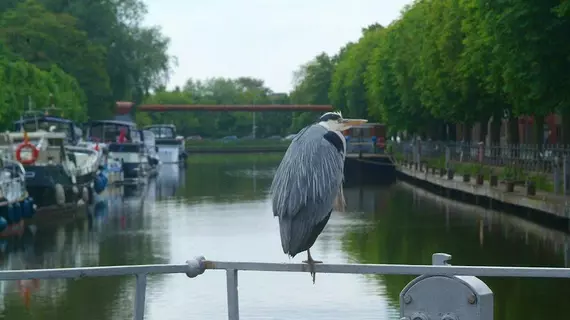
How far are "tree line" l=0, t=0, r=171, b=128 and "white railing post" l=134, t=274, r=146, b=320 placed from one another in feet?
184

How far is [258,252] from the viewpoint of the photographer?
29.0 meters

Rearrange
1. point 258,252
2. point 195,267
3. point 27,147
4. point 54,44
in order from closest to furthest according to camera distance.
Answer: point 195,267, point 258,252, point 27,147, point 54,44

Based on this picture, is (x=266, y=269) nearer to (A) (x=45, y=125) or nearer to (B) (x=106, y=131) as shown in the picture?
(A) (x=45, y=125)

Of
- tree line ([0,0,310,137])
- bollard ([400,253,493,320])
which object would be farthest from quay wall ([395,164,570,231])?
bollard ([400,253,493,320])

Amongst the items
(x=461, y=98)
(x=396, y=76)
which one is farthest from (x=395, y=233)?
(x=396, y=76)

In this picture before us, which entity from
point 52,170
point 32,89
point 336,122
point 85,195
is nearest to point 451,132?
point 32,89

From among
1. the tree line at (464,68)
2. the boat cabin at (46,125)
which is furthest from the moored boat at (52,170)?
the tree line at (464,68)

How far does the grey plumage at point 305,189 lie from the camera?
6.93 metres

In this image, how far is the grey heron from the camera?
22.7 feet

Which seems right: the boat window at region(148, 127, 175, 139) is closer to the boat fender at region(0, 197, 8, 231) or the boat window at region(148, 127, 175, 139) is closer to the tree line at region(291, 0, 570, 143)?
the tree line at region(291, 0, 570, 143)

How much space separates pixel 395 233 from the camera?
3441 centimetres

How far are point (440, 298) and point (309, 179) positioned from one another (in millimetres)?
2308

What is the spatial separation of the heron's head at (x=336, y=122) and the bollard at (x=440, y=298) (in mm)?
2898

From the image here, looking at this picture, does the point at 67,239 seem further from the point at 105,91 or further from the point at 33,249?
the point at 105,91
